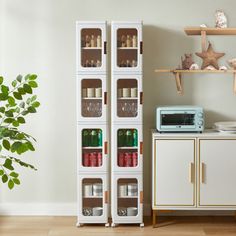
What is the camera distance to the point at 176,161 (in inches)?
173

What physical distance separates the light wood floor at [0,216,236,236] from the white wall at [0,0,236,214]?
230 mm

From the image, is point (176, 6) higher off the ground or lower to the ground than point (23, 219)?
higher

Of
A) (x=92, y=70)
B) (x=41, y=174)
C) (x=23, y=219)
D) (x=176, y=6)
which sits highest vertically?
(x=176, y=6)

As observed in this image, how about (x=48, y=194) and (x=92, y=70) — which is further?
(x=48, y=194)

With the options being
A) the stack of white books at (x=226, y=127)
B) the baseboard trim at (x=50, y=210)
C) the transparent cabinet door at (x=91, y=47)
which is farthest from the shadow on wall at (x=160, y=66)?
the baseboard trim at (x=50, y=210)

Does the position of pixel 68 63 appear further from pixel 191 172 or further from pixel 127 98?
pixel 191 172

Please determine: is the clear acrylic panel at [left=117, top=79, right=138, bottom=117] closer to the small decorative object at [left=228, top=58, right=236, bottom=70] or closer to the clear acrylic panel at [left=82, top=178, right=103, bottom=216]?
the clear acrylic panel at [left=82, top=178, right=103, bottom=216]

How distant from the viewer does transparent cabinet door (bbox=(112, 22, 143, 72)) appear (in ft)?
14.4

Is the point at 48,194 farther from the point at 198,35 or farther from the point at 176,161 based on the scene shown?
the point at 198,35

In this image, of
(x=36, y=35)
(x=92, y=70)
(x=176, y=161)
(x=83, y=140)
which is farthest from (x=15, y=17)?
(x=176, y=161)

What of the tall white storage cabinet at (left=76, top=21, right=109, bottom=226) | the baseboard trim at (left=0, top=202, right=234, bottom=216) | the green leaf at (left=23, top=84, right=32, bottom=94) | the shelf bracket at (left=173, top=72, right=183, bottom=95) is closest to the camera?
the green leaf at (left=23, top=84, right=32, bottom=94)

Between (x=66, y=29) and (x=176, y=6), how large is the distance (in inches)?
41.2

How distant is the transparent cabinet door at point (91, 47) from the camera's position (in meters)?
4.40

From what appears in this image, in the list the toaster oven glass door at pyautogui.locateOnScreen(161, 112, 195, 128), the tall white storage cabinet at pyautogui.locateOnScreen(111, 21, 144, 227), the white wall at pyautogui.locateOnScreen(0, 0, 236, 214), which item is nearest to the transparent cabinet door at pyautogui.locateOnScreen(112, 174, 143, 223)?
the tall white storage cabinet at pyautogui.locateOnScreen(111, 21, 144, 227)
